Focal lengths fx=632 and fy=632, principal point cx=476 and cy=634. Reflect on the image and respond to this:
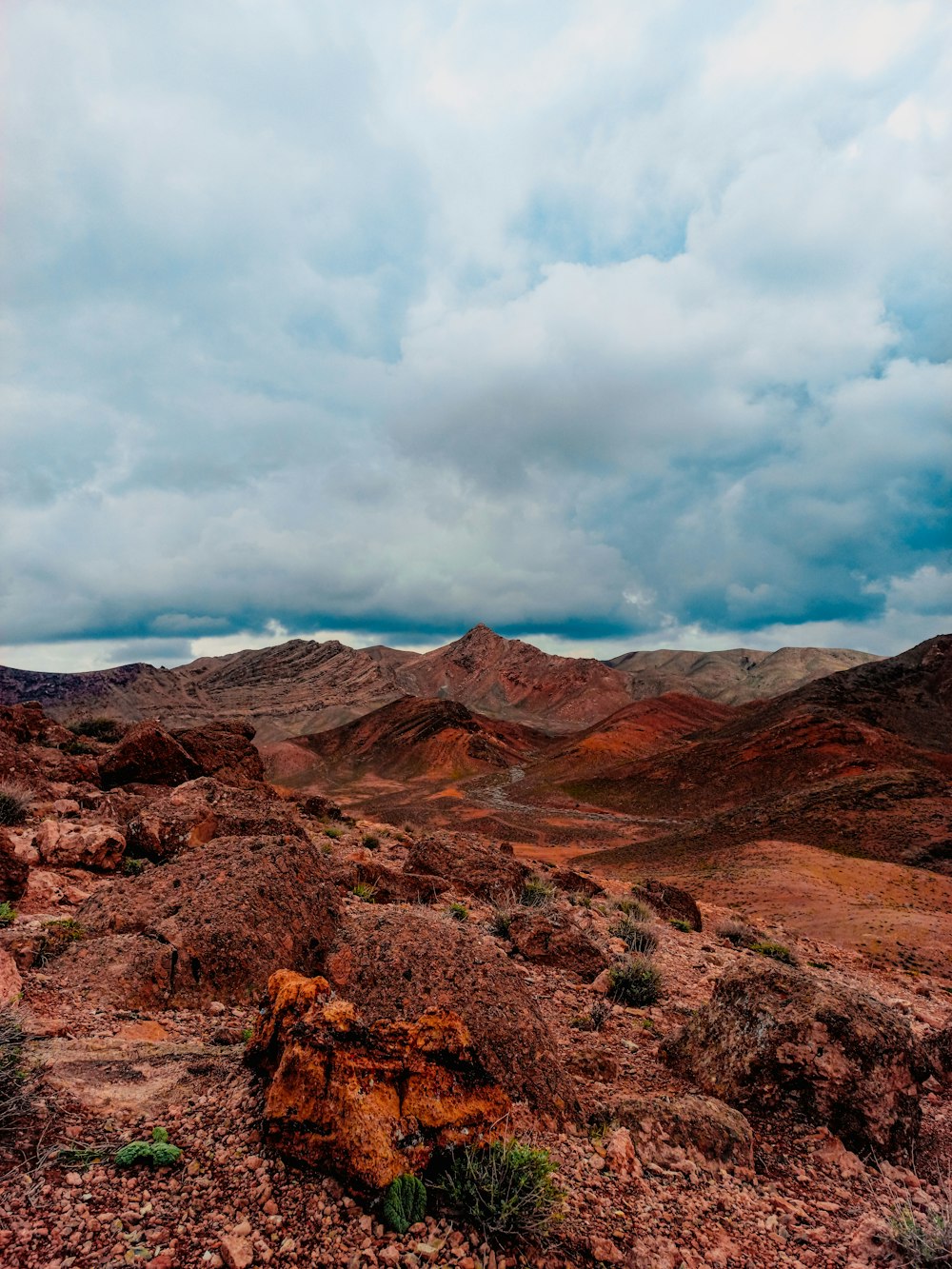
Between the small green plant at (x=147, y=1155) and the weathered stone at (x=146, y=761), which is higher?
the weathered stone at (x=146, y=761)

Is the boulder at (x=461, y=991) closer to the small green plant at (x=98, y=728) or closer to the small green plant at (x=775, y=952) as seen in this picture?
the small green plant at (x=775, y=952)

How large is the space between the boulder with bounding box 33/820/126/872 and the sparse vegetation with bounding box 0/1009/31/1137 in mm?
5642

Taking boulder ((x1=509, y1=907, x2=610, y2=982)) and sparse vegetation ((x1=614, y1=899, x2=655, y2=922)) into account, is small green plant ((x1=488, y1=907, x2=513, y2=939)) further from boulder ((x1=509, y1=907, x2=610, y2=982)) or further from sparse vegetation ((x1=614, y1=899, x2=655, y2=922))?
sparse vegetation ((x1=614, y1=899, x2=655, y2=922))

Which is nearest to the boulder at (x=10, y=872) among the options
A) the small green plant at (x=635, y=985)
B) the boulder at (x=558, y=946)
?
the boulder at (x=558, y=946)

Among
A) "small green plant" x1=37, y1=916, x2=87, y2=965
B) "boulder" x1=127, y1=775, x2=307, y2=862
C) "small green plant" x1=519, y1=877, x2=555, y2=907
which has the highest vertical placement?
"boulder" x1=127, y1=775, x2=307, y2=862

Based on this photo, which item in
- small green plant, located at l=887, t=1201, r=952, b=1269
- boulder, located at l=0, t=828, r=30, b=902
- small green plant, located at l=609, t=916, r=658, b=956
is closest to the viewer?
small green plant, located at l=887, t=1201, r=952, b=1269

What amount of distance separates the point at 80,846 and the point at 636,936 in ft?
27.8

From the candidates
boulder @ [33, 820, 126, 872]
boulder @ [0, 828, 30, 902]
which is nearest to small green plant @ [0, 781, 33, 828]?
boulder @ [33, 820, 126, 872]

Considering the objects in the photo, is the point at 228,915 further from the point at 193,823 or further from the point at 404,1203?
the point at 193,823

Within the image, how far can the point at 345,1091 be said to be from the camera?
3.46 m

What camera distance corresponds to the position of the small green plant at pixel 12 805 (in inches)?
413

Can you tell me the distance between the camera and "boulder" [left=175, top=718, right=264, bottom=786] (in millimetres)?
17305

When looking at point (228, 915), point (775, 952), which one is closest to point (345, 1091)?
point (228, 915)

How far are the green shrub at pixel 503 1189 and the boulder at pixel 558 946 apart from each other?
4.76 meters
